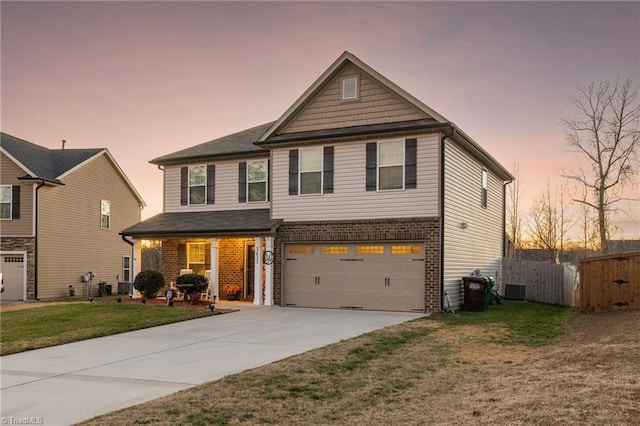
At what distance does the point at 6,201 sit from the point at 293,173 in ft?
45.8

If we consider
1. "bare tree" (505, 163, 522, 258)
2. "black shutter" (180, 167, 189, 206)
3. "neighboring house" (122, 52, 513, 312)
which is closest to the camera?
"neighboring house" (122, 52, 513, 312)

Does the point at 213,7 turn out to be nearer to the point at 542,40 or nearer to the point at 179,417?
the point at 542,40

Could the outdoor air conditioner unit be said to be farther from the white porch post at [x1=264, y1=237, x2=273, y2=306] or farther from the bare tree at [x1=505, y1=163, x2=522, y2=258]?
the bare tree at [x1=505, y1=163, x2=522, y2=258]

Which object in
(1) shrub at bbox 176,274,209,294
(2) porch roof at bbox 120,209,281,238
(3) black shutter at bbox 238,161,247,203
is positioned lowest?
(1) shrub at bbox 176,274,209,294

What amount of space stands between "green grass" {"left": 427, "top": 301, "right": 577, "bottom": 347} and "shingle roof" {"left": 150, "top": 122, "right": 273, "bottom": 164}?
972cm

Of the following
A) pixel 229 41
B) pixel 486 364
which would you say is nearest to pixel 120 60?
pixel 229 41

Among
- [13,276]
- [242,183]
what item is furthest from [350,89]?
[13,276]

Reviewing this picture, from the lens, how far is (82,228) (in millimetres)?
28156

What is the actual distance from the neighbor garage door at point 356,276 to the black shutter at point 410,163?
6.52ft

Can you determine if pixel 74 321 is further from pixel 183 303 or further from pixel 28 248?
pixel 28 248

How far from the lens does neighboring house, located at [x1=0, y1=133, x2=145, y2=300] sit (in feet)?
80.9

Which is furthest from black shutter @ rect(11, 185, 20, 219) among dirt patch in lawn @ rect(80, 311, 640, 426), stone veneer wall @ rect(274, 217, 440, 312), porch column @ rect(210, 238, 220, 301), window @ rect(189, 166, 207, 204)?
dirt patch in lawn @ rect(80, 311, 640, 426)

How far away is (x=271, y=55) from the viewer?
21.7 metres

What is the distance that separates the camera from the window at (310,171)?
64.0ft
